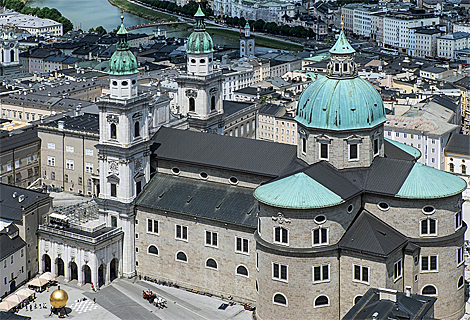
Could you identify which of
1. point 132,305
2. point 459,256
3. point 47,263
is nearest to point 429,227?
point 459,256

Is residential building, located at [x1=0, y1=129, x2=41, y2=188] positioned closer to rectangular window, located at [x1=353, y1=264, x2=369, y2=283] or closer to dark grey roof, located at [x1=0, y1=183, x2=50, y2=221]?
dark grey roof, located at [x1=0, y1=183, x2=50, y2=221]

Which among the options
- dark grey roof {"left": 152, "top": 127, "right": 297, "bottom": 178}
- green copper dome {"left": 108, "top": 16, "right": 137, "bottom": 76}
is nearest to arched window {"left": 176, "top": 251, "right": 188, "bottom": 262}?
dark grey roof {"left": 152, "top": 127, "right": 297, "bottom": 178}

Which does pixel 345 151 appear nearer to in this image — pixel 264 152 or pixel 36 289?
pixel 264 152

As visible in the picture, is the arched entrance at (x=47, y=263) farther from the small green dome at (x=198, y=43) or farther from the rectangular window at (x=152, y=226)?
the small green dome at (x=198, y=43)

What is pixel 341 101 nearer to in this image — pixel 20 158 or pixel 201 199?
pixel 201 199

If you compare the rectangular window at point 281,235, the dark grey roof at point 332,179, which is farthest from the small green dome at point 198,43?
the rectangular window at point 281,235

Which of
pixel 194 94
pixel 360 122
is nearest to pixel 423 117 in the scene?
pixel 194 94
